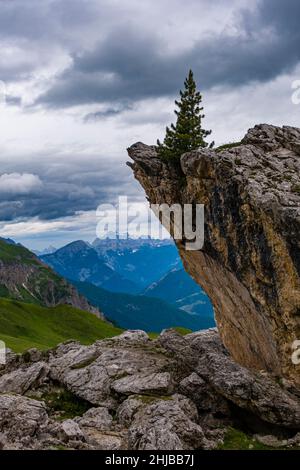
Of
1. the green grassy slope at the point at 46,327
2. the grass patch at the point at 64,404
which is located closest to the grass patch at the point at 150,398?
the grass patch at the point at 64,404

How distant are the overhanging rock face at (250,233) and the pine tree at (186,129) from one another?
80.8 inches

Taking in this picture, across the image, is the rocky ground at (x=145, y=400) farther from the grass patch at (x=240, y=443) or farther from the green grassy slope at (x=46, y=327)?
the green grassy slope at (x=46, y=327)

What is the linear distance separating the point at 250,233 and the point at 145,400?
58.8 feet

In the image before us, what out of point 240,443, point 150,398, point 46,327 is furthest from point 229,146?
point 46,327

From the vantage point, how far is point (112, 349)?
5369cm

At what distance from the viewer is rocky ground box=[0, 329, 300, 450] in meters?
34.3

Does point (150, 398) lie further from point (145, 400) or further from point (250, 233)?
point (250, 233)

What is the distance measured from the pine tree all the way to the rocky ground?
871 inches

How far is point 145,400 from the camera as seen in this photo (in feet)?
137

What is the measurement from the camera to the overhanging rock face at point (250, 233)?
37.7 metres

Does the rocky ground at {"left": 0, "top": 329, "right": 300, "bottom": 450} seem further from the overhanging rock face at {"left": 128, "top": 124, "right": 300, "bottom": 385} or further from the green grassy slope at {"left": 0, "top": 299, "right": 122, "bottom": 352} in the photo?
the green grassy slope at {"left": 0, "top": 299, "right": 122, "bottom": 352}

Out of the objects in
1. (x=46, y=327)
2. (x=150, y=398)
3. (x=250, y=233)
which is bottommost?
(x=46, y=327)
